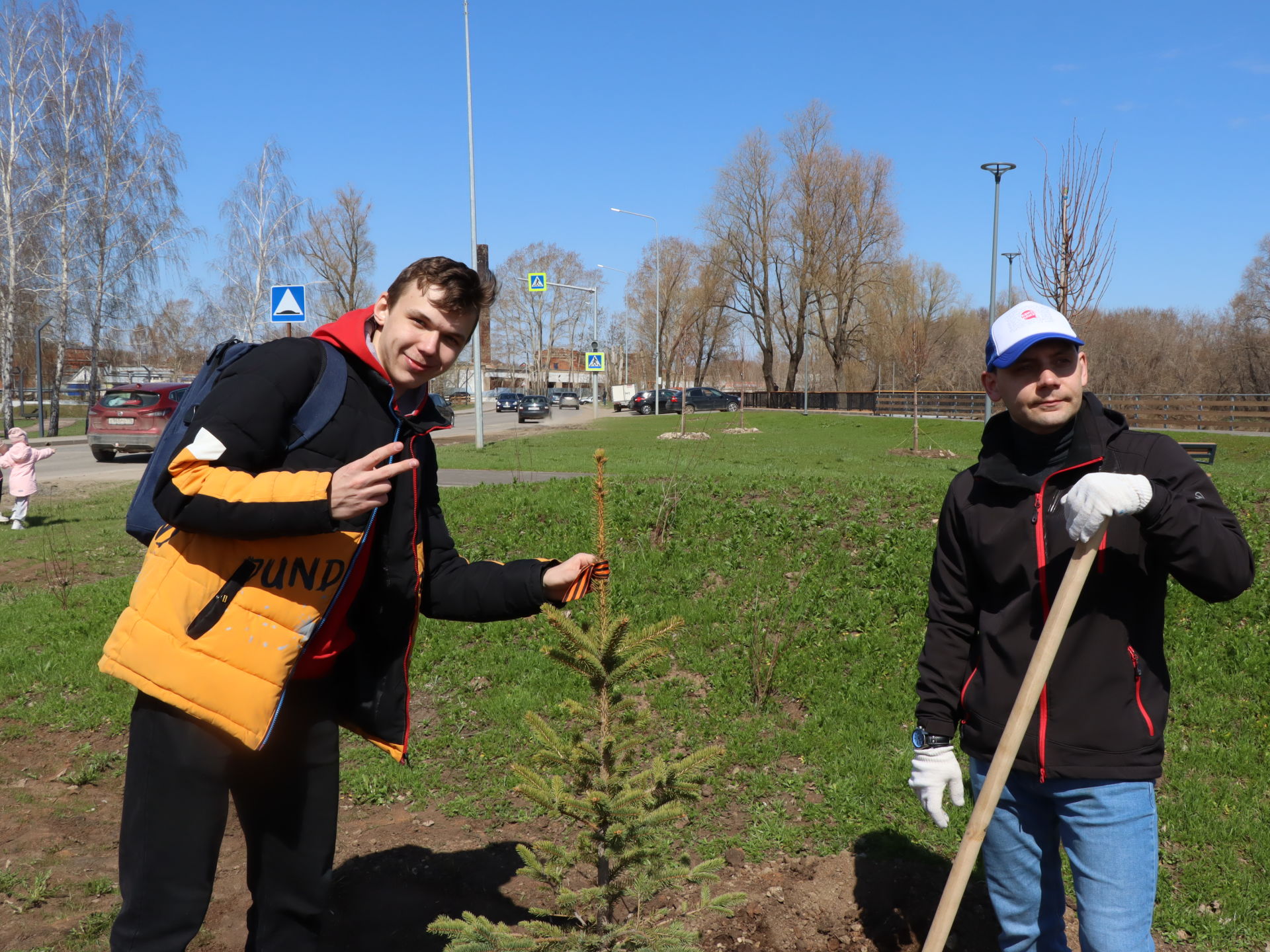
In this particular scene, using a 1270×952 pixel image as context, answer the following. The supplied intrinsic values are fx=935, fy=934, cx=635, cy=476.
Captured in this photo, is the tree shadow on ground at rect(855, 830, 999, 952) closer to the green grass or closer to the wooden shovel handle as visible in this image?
the green grass

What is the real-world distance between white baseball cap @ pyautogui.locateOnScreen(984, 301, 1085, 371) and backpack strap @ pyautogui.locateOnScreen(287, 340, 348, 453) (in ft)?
5.28

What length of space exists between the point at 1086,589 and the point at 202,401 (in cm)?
212

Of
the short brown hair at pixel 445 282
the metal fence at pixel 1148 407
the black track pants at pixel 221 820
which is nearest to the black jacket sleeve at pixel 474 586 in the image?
the black track pants at pixel 221 820

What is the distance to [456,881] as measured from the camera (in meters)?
3.76

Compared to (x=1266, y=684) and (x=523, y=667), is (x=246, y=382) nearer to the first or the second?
(x=523, y=667)

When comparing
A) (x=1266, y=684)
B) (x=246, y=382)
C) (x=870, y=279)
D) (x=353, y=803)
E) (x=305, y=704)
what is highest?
(x=870, y=279)

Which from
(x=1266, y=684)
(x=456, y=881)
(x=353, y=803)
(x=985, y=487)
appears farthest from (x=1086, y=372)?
(x=353, y=803)

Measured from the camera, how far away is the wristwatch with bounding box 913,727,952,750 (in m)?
2.51

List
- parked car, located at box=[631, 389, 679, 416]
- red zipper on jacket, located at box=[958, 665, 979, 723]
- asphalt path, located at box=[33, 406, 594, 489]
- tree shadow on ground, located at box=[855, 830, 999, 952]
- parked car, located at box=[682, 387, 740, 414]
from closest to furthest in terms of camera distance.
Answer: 1. red zipper on jacket, located at box=[958, 665, 979, 723]
2. tree shadow on ground, located at box=[855, 830, 999, 952]
3. asphalt path, located at box=[33, 406, 594, 489]
4. parked car, located at box=[682, 387, 740, 414]
5. parked car, located at box=[631, 389, 679, 416]

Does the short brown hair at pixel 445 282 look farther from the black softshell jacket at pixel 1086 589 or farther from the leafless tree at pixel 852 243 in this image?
the leafless tree at pixel 852 243

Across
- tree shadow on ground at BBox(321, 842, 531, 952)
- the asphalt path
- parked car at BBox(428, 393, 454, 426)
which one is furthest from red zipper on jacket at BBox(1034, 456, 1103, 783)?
the asphalt path

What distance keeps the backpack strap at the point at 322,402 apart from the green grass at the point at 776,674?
259 cm

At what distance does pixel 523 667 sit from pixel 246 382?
3993mm

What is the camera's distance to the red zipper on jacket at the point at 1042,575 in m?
2.21
